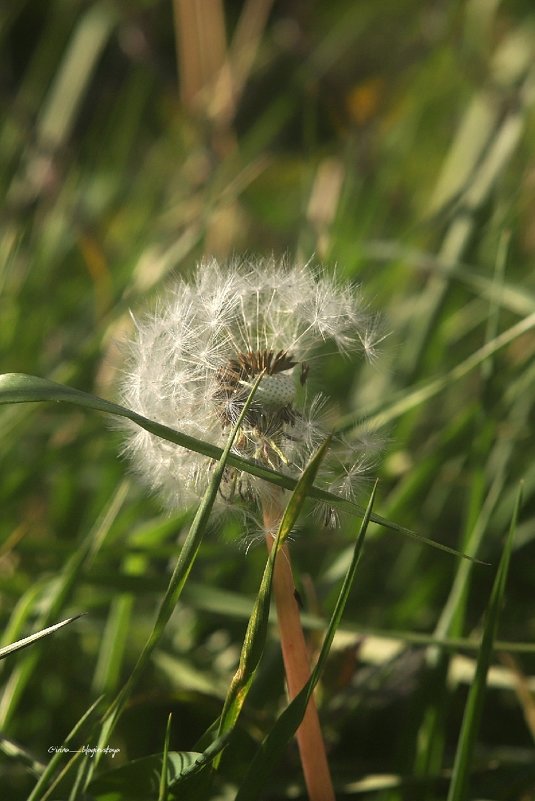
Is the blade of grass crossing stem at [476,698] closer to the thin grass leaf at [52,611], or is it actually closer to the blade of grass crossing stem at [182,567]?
the blade of grass crossing stem at [182,567]

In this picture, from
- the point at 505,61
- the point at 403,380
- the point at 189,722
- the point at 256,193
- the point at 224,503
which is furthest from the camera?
the point at 256,193

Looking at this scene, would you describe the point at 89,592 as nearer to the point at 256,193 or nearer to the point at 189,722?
the point at 189,722

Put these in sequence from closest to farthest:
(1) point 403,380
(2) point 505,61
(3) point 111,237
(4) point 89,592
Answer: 1. (4) point 89,592
2. (1) point 403,380
3. (2) point 505,61
4. (3) point 111,237

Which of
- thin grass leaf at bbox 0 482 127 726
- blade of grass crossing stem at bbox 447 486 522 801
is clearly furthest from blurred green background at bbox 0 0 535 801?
blade of grass crossing stem at bbox 447 486 522 801

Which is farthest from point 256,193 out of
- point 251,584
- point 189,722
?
point 189,722

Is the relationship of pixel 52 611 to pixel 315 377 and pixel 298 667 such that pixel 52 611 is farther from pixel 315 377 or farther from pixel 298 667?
pixel 315 377

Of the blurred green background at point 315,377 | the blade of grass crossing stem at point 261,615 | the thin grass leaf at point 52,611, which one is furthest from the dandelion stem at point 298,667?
the thin grass leaf at point 52,611
